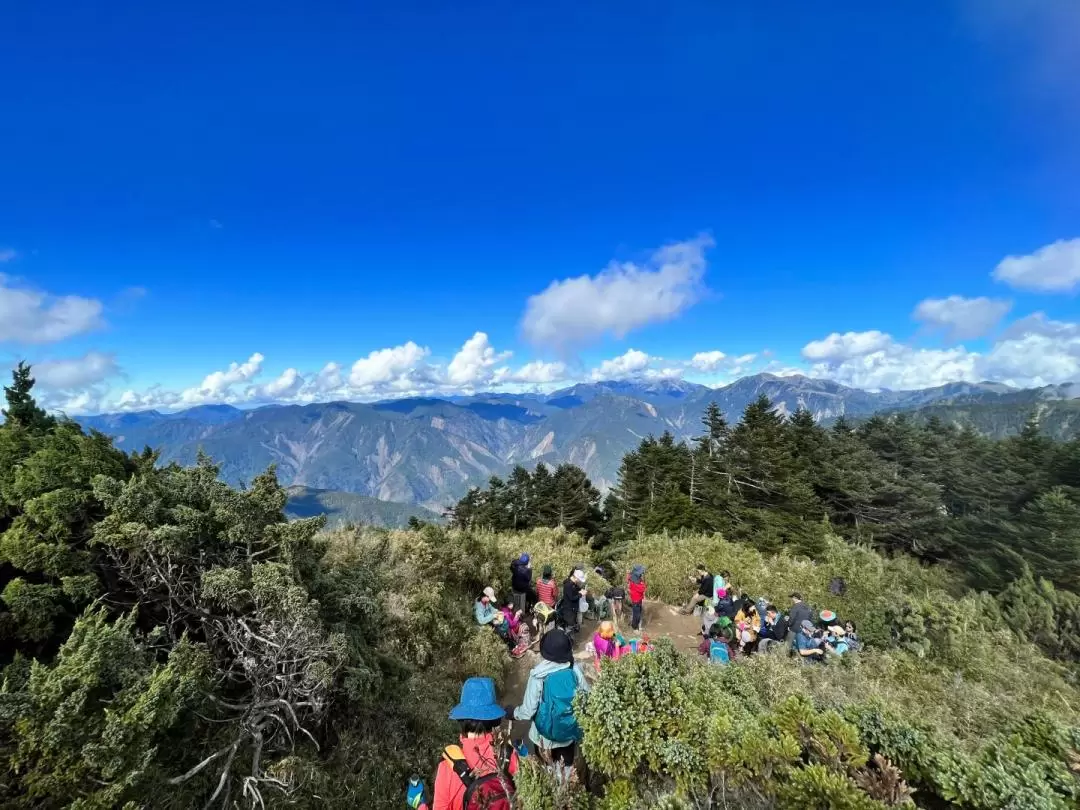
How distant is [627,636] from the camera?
10062mm

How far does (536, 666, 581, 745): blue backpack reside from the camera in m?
4.22

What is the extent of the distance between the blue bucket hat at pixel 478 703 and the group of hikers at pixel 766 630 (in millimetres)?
5664

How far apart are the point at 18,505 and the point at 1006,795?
290 inches

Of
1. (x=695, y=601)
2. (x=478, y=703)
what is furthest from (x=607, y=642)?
(x=695, y=601)

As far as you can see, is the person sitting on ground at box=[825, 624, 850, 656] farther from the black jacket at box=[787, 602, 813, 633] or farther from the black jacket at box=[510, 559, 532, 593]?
the black jacket at box=[510, 559, 532, 593]

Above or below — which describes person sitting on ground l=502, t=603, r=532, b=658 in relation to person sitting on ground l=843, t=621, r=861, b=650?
above

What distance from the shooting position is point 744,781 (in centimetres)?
259

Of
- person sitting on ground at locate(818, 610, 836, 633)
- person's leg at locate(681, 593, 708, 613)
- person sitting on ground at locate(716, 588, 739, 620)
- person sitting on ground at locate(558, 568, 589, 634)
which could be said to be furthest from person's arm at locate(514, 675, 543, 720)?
person's leg at locate(681, 593, 708, 613)

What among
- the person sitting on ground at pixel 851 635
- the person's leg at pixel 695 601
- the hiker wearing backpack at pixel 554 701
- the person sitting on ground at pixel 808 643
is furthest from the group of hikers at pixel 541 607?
the person sitting on ground at pixel 851 635

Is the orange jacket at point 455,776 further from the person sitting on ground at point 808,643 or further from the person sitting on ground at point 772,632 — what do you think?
the person sitting on ground at point 772,632

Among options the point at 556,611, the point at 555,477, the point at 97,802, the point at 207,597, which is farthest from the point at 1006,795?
the point at 555,477

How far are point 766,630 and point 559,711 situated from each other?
679cm

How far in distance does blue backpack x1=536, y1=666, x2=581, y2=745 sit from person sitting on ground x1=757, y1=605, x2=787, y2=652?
20.1ft

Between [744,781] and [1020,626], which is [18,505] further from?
[1020,626]
